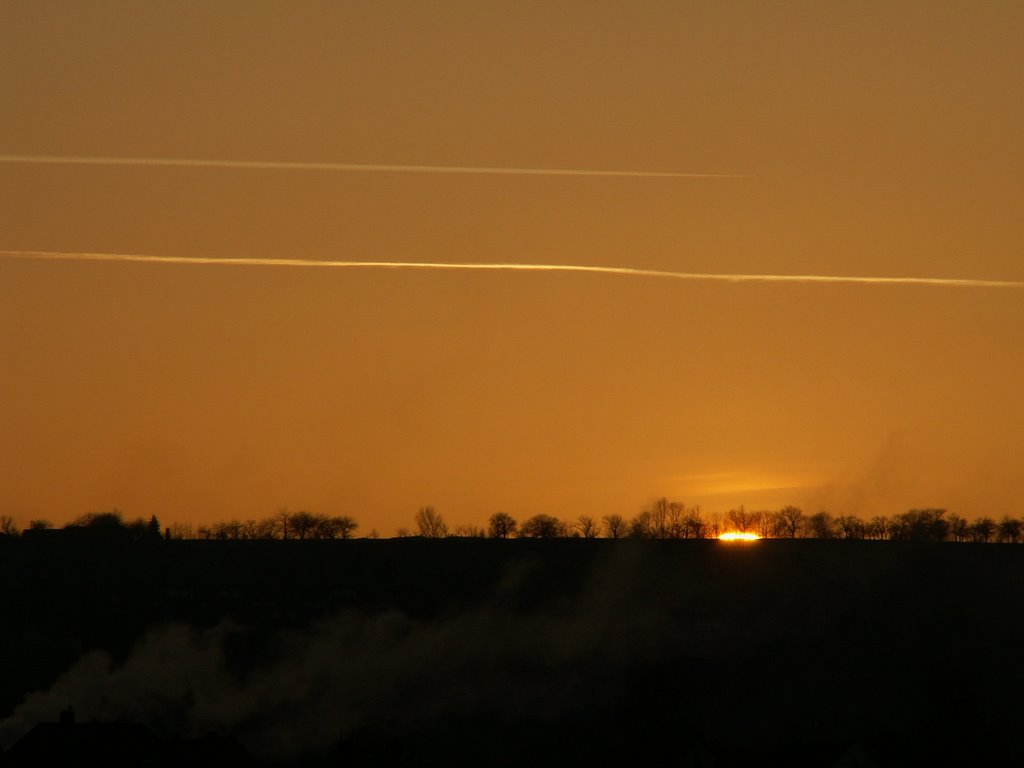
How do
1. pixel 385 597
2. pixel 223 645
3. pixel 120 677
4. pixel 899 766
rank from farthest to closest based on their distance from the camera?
pixel 385 597 < pixel 223 645 < pixel 120 677 < pixel 899 766

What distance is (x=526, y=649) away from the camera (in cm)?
12619

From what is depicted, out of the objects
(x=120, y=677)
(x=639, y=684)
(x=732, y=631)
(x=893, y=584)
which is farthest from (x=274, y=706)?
(x=893, y=584)

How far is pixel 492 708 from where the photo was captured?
381ft

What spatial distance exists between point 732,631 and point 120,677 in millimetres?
37836

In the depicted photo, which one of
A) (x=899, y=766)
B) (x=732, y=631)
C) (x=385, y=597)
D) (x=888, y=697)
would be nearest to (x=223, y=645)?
(x=385, y=597)

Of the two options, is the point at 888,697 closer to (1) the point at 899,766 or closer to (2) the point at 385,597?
(1) the point at 899,766

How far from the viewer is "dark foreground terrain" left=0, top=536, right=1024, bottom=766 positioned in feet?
345

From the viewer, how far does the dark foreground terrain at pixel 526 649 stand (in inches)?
4139

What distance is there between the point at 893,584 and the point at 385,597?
32.3 metres

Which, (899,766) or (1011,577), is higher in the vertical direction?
(1011,577)

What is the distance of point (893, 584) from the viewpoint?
131750 millimetres

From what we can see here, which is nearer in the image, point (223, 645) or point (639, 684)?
point (639, 684)

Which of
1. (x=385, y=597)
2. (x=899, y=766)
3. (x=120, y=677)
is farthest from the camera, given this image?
(x=385, y=597)

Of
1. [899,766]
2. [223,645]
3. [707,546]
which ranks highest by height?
[707,546]
